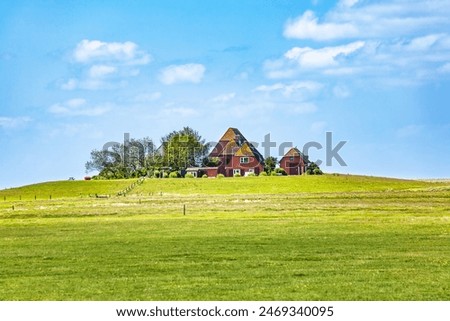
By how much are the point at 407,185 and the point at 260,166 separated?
33.4m

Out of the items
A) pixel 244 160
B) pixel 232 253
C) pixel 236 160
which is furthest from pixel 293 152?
pixel 232 253

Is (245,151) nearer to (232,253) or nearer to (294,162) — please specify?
(294,162)

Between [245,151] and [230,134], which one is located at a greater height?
[230,134]

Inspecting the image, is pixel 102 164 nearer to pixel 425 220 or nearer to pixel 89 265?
pixel 425 220

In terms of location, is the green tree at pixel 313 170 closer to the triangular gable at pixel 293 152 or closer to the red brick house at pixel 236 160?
the triangular gable at pixel 293 152

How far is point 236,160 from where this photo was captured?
16000 cm

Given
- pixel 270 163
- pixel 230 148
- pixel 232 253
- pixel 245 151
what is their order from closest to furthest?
pixel 232 253, pixel 245 151, pixel 270 163, pixel 230 148

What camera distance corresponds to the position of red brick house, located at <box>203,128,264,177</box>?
158875 mm

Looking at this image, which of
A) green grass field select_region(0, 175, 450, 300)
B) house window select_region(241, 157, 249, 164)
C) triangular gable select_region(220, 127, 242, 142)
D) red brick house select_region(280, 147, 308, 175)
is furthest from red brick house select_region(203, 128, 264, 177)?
green grass field select_region(0, 175, 450, 300)

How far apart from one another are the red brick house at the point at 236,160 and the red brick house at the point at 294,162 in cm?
467

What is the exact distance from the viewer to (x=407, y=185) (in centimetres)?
13562

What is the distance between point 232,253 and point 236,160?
409 feet

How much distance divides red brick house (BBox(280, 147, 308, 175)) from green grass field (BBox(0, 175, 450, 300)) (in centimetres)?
7379

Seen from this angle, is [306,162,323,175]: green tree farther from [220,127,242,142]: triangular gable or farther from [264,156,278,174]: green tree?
[220,127,242,142]: triangular gable
